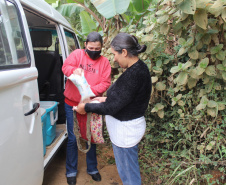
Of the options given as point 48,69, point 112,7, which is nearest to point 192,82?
point 112,7

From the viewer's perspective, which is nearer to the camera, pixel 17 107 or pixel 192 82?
pixel 17 107

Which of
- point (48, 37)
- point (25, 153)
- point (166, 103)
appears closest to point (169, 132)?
point (166, 103)

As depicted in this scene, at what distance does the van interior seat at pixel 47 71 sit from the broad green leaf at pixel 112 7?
974mm

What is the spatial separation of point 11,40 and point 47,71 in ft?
5.43

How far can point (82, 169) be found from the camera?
2988 millimetres

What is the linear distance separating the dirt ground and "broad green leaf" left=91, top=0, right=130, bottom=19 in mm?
2213

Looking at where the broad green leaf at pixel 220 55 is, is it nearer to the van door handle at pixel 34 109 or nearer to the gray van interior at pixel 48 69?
the van door handle at pixel 34 109

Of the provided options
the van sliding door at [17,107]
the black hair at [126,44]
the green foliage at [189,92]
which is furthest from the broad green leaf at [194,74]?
the van sliding door at [17,107]

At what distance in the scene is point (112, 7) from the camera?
3.07m

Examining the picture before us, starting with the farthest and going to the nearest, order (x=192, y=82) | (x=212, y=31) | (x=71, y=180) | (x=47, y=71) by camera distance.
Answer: (x=47, y=71)
(x=71, y=180)
(x=192, y=82)
(x=212, y=31)

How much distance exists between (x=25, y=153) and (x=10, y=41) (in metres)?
0.90

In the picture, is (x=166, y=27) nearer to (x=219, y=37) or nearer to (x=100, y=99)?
(x=219, y=37)

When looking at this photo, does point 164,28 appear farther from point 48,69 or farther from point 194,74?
point 48,69

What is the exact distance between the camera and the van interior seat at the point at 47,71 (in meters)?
3.26
